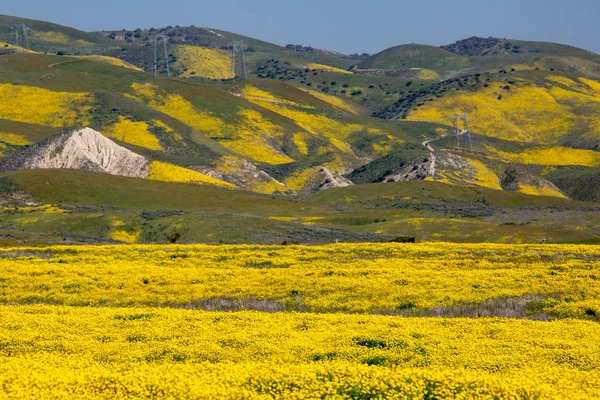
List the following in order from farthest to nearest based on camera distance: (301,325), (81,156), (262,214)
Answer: (81,156) < (262,214) < (301,325)

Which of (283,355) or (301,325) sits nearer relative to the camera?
(283,355)

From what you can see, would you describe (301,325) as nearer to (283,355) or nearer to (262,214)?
(283,355)

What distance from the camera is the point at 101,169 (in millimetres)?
157125

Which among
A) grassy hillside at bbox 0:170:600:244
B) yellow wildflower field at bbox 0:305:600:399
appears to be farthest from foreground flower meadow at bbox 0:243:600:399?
grassy hillside at bbox 0:170:600:244

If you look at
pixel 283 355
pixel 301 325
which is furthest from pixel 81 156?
pixel 283 355

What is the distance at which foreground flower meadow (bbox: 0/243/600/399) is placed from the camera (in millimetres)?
19156

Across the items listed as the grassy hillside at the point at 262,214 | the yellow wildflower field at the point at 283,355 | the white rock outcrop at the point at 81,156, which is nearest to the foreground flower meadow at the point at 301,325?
the yellow wildflower field at the point at 283,355

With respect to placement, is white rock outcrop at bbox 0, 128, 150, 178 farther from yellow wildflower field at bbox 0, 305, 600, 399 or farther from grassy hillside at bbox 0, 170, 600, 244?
yellow wildflower field at bbox 0, 305, 600, 399

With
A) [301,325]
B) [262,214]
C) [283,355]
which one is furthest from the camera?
[262,214]

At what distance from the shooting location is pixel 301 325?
97.2 feet

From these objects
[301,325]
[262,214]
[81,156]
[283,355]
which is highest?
[81,156]

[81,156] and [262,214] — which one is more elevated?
[81,156]

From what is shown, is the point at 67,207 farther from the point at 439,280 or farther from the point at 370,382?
the point at 370,382

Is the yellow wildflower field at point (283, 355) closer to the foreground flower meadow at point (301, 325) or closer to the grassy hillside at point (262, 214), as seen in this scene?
the foreground flower meadow at point (301, 325)
